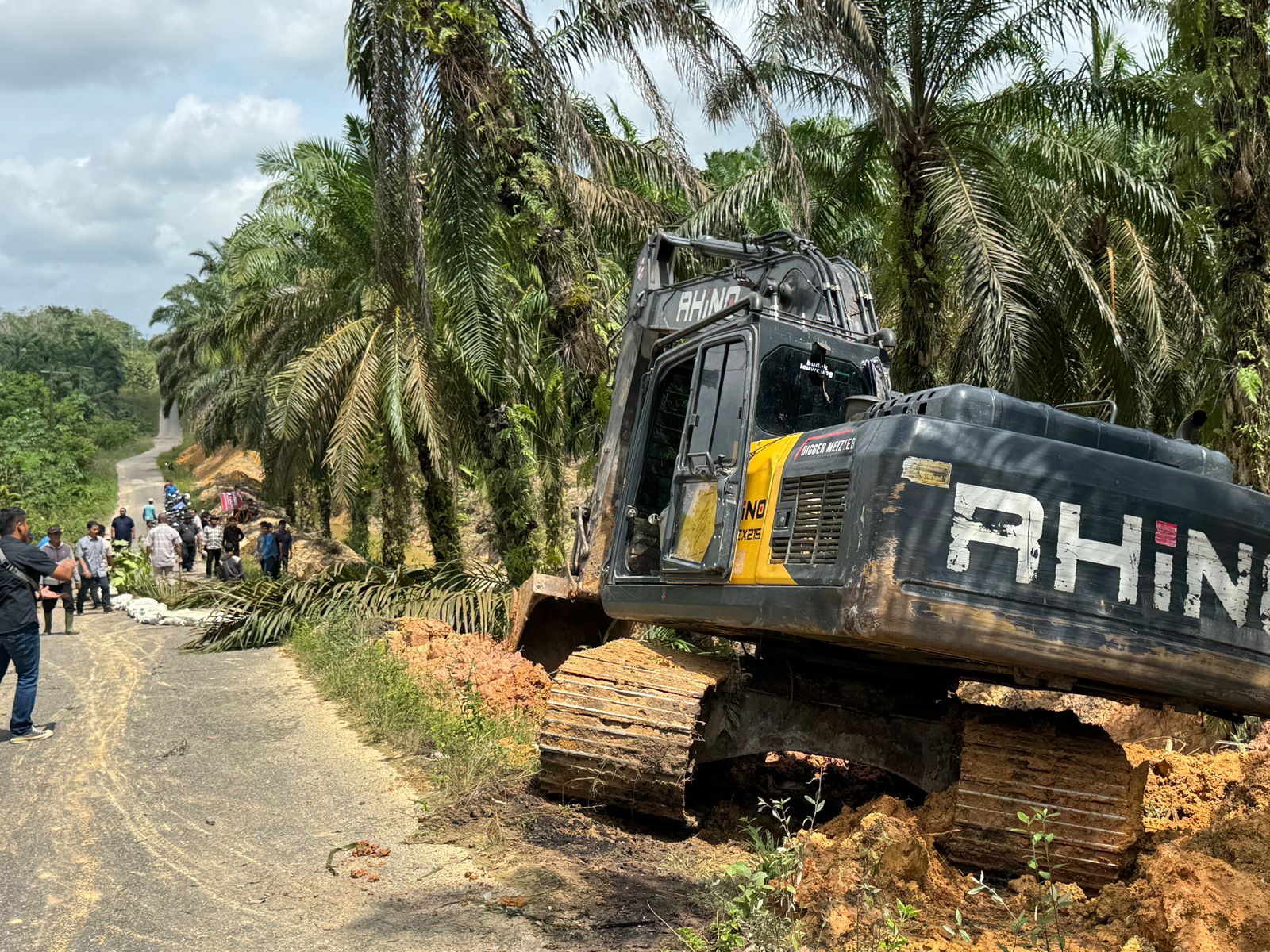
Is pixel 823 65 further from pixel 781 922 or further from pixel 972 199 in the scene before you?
pixel 781 922

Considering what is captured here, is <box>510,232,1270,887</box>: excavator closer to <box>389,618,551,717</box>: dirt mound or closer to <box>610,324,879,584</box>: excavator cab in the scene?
<box>610,324,879,584</box>: excavator cab

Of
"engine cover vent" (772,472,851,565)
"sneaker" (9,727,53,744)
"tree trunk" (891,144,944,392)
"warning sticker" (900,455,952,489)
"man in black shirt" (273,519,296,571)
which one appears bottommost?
"sneaker" (9,727,53,744)

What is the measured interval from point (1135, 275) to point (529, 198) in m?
7.98

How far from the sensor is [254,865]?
592cm

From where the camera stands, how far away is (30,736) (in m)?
8.97

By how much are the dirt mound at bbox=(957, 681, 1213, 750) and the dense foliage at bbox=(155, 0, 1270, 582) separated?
2130mm

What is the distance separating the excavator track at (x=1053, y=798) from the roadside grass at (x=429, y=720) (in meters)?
2.70

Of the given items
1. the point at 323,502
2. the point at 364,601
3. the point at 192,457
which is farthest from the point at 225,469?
the point at 364,601

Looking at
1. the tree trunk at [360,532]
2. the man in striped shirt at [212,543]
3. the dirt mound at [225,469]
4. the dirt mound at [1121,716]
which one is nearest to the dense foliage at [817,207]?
the dirt mound at [1121,716]

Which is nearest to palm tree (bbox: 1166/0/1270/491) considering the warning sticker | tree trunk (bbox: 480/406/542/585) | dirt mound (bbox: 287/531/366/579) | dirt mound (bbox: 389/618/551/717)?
the warning sticker

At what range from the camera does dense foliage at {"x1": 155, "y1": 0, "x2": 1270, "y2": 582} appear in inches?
416

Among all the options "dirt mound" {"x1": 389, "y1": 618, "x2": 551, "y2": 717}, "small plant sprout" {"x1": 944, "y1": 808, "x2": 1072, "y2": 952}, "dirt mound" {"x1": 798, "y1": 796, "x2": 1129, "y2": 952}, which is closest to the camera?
"small plant sprout" {"x1": 944, "y1": 808, "x2": 1072, "y2": 952}

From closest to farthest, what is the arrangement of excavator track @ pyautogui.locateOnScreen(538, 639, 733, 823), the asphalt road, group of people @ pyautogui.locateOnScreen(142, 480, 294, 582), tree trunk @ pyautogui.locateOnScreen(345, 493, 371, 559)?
the asphalt road, excavator track @ pyautogui.locateOnScreen(538, 639, 733, 823), group of people @ pyautogui.locateOnScreen(142, 480, 294, 582), tree trunk @ pyautogui.locateOnScreen(345, 493, 371, 559)

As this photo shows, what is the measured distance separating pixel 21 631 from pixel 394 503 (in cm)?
1382
